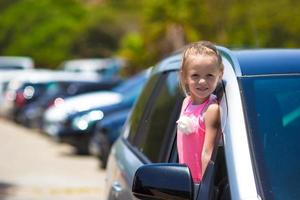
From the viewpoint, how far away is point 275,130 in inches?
121

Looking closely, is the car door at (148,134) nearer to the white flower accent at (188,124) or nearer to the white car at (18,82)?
the white flower accent at (188,124)

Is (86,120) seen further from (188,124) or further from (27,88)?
(188,124)

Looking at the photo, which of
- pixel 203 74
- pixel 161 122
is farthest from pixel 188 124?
pixel 161 122

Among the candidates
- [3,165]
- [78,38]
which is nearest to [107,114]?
[3,165]

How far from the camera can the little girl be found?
3.16 metres

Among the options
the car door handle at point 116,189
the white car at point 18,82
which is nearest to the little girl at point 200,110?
the car door handle at point 116,189

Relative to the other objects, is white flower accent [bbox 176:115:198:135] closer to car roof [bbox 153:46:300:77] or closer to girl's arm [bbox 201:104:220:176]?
girl's arm [bbox 201:104:220:176]

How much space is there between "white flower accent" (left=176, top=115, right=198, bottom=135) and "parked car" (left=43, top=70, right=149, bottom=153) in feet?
37.9

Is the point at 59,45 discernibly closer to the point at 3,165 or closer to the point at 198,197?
the point at 3,165

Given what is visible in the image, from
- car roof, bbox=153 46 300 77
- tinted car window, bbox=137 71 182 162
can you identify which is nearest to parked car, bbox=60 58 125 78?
tinted car window, bbox=137 71 182 162

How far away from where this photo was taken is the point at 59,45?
201ft

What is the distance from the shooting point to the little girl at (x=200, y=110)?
10.4ft

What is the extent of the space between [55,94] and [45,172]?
7809mm

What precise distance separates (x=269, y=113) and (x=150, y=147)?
1.21 meters
